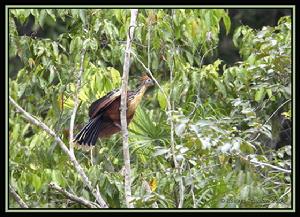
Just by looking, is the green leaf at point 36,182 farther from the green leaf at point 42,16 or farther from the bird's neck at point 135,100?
Result: the green leaf at point 42,16

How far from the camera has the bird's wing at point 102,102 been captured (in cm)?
445

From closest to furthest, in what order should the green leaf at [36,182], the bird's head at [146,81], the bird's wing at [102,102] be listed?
1. the green leaf at [36,182]
2. the bird's wing at [102,102]
3. the bird's head at [146,81]

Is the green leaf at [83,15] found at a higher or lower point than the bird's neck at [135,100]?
higher

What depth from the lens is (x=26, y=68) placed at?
4.79 metres

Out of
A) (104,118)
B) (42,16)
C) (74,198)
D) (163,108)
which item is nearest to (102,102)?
(104,118)

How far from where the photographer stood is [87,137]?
450 cm

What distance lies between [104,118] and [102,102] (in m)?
0.12

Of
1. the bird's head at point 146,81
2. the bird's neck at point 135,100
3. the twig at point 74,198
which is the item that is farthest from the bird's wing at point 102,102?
the twig at point 74,198

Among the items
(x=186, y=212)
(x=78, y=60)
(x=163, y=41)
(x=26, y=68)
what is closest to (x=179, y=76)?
(x=163, y=41)

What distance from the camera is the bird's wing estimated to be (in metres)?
4.45

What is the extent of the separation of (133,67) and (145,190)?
5.98 ft

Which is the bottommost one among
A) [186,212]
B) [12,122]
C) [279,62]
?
[186,212]

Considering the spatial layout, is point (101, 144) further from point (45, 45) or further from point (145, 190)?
point (145, 190)

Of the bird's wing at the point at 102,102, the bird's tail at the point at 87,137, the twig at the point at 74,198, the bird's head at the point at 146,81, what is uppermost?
the bird's head at the point at 146,81
